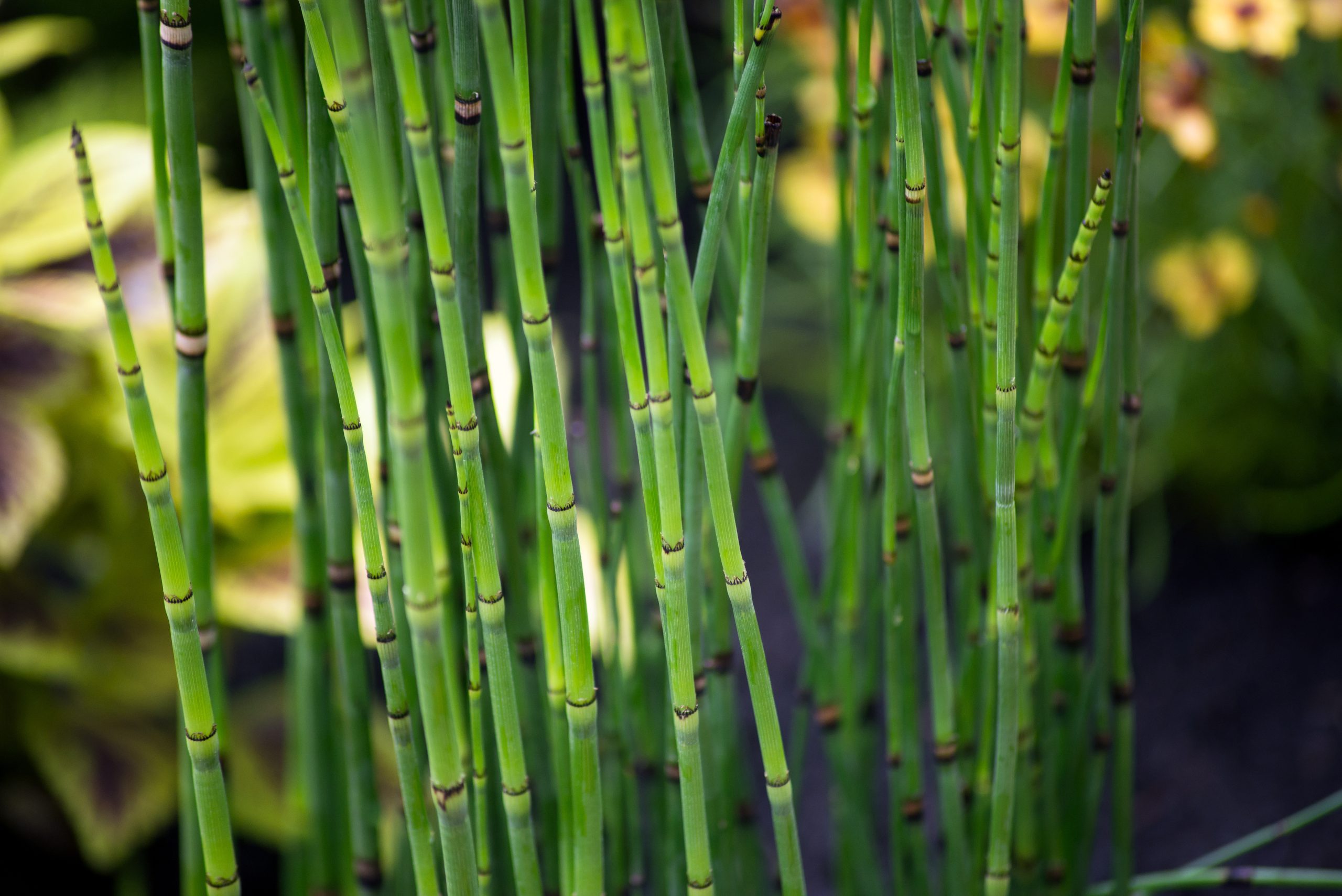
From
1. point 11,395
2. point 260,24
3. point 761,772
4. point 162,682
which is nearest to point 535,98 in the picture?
point 260,24

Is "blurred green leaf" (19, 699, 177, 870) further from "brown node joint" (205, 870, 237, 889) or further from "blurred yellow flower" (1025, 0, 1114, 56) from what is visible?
"blurred yellow flower" (1025, 0, 1114, 56)

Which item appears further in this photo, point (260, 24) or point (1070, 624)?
point (1070, 624)

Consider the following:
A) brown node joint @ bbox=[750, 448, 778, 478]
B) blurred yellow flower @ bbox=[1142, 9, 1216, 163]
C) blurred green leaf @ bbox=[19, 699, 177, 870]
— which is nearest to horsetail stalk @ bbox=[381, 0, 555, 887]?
brown node joint @ bbox=[750, 448, 778, 478]

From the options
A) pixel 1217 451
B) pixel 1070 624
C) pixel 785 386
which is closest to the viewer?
pixel 1070 624

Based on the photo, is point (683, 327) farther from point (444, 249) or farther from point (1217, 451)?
point (1217, 451)

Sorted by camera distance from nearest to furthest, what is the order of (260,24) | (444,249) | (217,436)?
(444,249) → (260,24) → (217,436)

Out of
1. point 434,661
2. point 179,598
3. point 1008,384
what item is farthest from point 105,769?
point 1008,384
